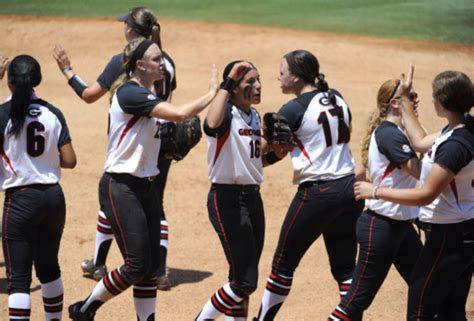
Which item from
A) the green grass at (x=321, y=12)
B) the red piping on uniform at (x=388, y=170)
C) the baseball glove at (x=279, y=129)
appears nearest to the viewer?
the red piping on uniform at (x=388, y=170)

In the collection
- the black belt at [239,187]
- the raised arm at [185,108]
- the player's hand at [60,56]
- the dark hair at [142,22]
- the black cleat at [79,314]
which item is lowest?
the black cleat at [79,314]

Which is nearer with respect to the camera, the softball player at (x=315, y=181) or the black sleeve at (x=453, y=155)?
the black sleeve at (x=453, y=155)

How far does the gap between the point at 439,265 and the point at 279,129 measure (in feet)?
5.10

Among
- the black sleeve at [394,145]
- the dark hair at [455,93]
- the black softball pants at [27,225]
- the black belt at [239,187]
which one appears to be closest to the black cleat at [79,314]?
the black softball pants at [27,225]

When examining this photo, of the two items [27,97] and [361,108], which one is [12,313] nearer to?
[27,97]

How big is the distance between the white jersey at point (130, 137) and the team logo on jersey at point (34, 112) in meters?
0.52

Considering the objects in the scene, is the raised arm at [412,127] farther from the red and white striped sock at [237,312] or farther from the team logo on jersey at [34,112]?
the team logo on jersey at [34,112]

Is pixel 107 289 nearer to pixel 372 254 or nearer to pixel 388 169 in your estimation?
pixel 372 254

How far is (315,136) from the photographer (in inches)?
275

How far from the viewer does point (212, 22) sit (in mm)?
22797

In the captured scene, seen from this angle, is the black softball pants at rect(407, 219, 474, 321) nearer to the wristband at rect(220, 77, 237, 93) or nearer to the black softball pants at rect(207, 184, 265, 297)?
the black softball pants at rect(207, 184, 265, 297)

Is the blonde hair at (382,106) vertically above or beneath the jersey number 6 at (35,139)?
above

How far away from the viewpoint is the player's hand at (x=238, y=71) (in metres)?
6.69

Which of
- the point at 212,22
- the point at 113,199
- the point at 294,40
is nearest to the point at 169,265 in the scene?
the point at 113,199
